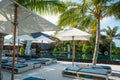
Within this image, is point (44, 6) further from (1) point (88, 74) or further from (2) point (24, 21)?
(1) point (88, 74)

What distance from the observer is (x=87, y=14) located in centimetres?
1362

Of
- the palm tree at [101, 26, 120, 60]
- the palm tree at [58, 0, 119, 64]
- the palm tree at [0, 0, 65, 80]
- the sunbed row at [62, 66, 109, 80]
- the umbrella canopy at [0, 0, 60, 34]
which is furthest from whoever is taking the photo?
the palm tree at [101, 26, 120, 60]

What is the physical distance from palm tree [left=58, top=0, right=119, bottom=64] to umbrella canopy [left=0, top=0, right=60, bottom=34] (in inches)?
268

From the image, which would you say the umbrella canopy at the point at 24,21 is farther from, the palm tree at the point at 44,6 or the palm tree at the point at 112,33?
the palm tree at the point at 112,33

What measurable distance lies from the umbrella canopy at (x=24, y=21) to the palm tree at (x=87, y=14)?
680 centimetres

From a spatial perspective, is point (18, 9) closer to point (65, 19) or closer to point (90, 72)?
point (90, 72)

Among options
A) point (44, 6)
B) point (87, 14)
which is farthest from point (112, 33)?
point (44, 6)

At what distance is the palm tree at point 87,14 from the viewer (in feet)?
39.6

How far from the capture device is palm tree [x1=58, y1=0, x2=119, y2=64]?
12.1 m

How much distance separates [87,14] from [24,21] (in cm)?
884

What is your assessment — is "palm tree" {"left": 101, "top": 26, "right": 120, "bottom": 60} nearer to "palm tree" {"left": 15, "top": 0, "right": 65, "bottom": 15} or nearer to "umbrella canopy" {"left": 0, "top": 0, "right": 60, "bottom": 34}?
"palm tree" {"left": 15, "top": 0, "right": 65, "bottom": 15}

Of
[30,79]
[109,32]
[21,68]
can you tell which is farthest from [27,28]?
[109,32]

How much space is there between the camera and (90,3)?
12.4 m

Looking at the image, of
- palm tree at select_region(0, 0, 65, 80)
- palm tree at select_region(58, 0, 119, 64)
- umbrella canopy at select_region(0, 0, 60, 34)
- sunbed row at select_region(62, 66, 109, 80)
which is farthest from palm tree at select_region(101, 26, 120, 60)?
umbrella canopy at select_region(0, 0, 60, 34)
